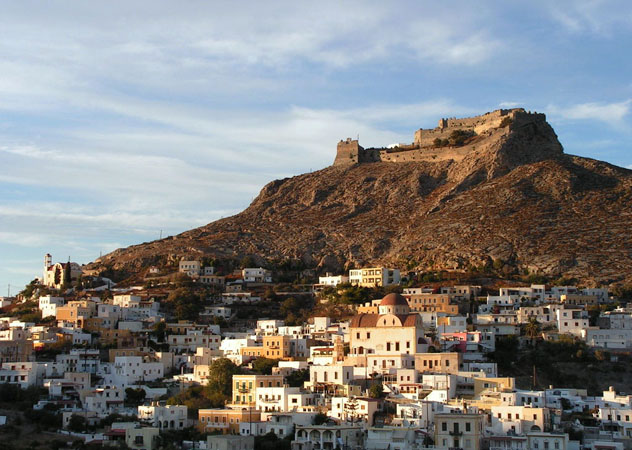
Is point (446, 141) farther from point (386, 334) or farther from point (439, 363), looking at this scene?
point (439, 363)

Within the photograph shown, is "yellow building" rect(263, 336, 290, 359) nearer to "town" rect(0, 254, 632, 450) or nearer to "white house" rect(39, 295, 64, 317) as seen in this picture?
"town" rect(0, 254, 632, 450)

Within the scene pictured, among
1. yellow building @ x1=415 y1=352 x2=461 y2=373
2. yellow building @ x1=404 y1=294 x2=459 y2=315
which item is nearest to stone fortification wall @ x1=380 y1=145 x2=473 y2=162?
yellow building @ x1=404 y1=294 x2=459 y2=315

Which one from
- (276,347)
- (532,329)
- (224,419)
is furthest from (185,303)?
(532,329)

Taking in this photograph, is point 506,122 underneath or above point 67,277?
above

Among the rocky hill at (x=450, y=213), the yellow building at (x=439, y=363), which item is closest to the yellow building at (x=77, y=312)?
the rocky hill at (x=450, y=213)

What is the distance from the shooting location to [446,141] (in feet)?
392

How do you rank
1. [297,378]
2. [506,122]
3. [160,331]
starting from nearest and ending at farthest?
[297,378] → [160,331] → [506,122]

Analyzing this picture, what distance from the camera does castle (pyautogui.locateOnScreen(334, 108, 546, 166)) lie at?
11438 centimetres

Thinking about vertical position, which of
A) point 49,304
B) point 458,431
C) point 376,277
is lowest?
point 458,431

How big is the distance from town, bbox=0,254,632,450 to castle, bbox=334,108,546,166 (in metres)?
24.5

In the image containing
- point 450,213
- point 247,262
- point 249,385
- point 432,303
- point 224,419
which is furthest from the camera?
point 450,213

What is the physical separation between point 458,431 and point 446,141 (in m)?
64.6

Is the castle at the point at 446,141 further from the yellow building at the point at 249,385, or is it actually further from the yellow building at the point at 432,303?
the yellow building at the point at 249,385

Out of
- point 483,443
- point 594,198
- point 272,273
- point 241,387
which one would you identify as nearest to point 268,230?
point 272,273
